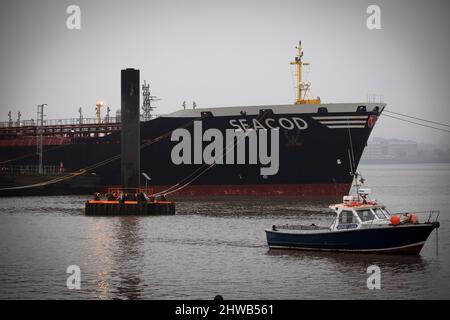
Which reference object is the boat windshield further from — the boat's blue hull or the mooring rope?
the mooring rope

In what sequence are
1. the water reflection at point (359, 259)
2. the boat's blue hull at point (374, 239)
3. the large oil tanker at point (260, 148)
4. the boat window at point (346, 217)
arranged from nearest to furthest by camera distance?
the water reflection at point (359, 259) < the boat's blue hull at point (374, 239) < the boat window at point (346, 217) < the large oil tanker at point (260, 148)

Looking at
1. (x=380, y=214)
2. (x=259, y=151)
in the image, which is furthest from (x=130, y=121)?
(x=380, y=214)

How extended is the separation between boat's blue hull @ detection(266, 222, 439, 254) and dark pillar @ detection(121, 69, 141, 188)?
79.6 ft

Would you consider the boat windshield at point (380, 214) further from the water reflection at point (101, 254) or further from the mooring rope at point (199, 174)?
the mooring rope at point (199, 174)

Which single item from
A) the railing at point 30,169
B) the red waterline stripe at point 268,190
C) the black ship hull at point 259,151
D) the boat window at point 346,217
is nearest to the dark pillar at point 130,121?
the red waterline stripe at point 268,190

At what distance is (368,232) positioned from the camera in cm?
3469

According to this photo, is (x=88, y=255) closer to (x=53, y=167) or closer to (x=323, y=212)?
(x=323, y=212)

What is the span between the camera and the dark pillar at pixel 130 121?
58.3m

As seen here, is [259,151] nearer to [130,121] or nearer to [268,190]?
[268,190]

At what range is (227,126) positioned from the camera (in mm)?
73500

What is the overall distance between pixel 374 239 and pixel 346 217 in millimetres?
1607

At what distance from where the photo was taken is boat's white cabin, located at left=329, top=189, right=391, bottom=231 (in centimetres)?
3481
